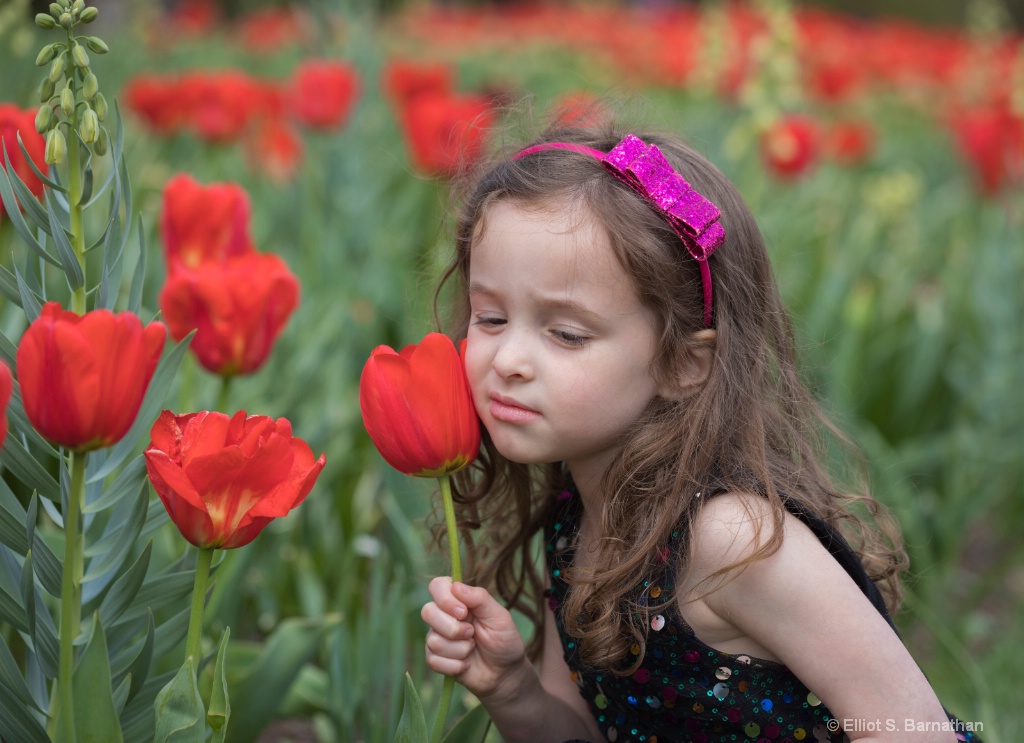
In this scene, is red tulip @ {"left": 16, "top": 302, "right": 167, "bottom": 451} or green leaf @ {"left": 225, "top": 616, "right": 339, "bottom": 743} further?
green leaf @ {"left": 225, "top": 616, "right": 339, "bottom": 743}

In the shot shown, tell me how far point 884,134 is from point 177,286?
17.8 feet

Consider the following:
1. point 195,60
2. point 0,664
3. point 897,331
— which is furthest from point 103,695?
point 195,60

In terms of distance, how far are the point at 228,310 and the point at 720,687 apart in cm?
79

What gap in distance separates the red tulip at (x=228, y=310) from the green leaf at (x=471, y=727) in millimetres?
550

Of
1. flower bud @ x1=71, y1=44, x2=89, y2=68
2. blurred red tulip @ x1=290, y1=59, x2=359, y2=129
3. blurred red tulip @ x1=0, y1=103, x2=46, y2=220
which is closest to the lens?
flower bud @ x1=71, y1=44, x2=89, y2=68

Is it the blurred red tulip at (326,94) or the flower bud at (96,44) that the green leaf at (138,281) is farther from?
the blurred red tulip at (326,94)

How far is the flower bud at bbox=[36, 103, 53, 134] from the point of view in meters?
1.09

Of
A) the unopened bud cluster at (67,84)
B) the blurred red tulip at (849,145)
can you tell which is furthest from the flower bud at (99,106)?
the blurred red tulip at (849,145)

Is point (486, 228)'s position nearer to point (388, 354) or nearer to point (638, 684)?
point (388, 354)

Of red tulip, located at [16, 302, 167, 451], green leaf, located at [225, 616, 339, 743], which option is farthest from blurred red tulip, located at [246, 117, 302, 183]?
red tulip, located at [16, 302, 167, 451]

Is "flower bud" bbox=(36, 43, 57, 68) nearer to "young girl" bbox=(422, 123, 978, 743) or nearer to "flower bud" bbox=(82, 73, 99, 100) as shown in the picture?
"flower bud" bbox=(82, 73, 99, 100)

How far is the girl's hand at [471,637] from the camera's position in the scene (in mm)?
1298

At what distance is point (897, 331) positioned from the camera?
10.7ft

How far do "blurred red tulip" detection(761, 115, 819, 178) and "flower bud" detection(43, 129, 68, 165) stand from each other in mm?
2585
